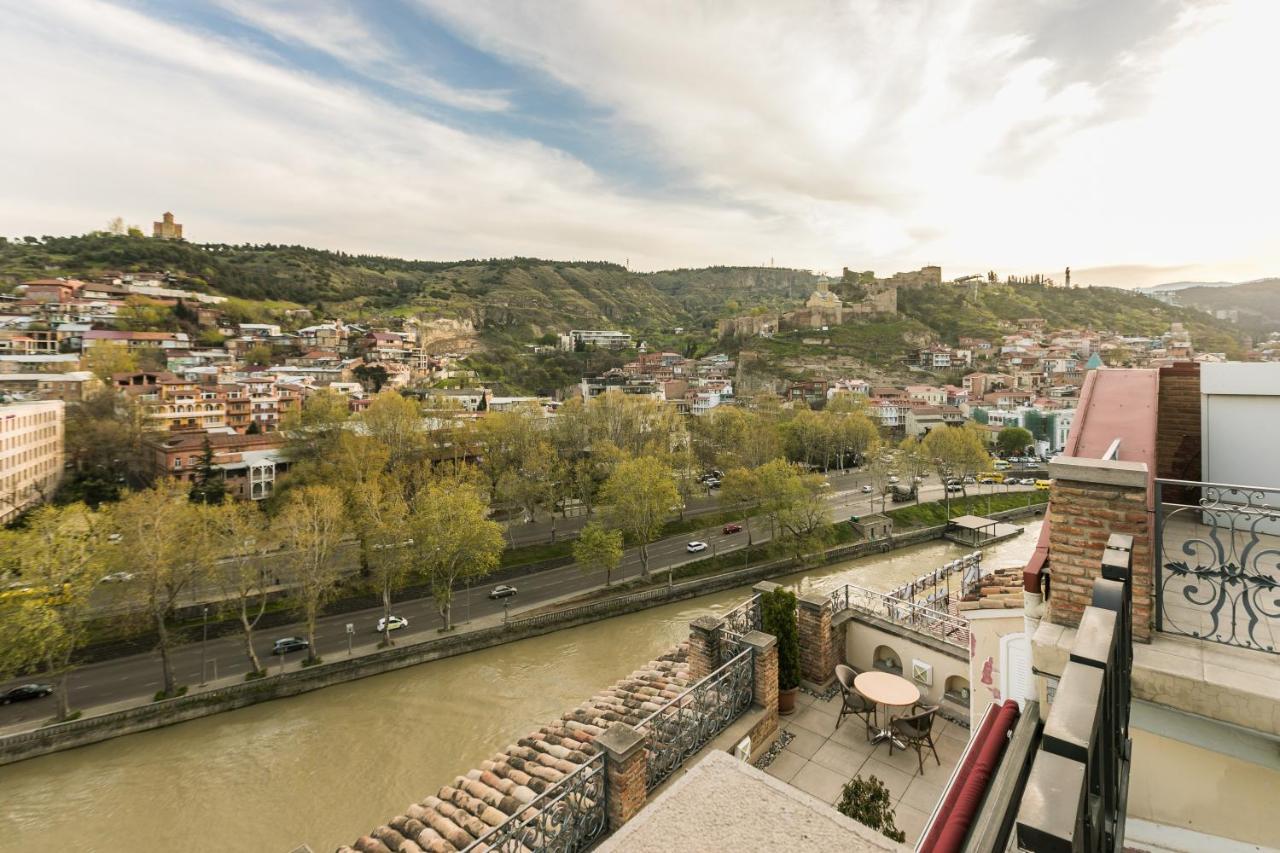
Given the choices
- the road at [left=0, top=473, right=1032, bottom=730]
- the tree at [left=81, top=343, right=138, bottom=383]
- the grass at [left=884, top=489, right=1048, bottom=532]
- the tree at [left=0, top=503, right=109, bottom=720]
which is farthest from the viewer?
the tree at [left=81, top=343, right=138, bottom=383]

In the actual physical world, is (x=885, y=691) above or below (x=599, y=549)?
above

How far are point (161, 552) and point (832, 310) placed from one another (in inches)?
3503

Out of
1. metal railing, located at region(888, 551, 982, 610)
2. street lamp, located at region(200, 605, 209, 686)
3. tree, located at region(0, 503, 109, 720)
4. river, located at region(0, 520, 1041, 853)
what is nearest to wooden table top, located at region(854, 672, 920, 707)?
metal railing, located at region(888, 551, 982, 610)

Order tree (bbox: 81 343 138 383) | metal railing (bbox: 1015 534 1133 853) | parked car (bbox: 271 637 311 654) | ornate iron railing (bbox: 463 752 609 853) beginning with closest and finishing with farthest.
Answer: metal railing (bbox: 1015 534 1133 853) < ornate iron railing (bbox: 463 752 609 853) < parked car (bbox: 271 637 311 654) < tree (bbox: 81 343 138 383)

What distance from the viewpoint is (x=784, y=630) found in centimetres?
760

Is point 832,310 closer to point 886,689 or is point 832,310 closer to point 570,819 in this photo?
point 886,689

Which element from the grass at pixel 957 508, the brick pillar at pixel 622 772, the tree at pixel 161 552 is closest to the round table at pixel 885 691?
the brick pillar at pixel 622 772

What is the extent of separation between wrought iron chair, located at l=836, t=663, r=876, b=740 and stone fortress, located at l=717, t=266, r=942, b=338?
8504 cm

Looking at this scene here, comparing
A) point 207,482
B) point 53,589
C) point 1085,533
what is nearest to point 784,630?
point 1085,533

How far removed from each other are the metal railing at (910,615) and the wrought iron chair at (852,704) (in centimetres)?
111

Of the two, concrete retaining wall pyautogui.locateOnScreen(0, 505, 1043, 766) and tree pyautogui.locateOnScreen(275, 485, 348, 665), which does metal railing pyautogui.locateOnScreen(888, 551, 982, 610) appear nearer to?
concrete retaining wall pyautogui.locateOnScreen(0, 505, 1043, 766)

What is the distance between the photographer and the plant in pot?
7.51 m

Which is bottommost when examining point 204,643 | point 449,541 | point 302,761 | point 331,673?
point 302,761

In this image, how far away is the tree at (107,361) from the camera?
37.5 metres
